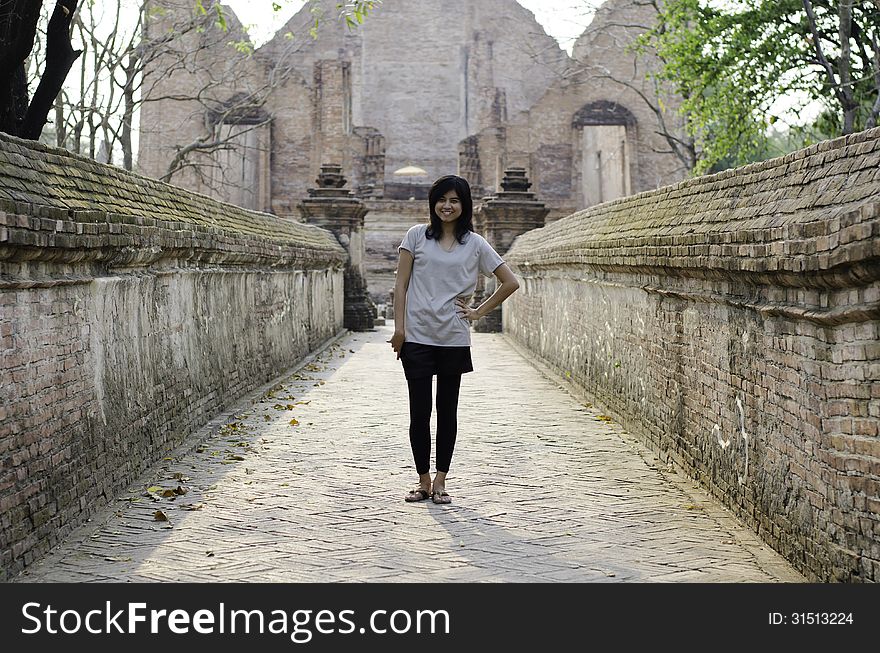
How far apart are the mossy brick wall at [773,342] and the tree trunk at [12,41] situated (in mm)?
4946

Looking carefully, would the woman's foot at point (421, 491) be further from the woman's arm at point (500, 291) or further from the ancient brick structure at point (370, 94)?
the ancient brick structure at point (370, 94)

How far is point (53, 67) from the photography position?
10.1 metres

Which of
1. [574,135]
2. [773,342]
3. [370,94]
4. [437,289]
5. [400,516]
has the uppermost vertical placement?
[370,94]

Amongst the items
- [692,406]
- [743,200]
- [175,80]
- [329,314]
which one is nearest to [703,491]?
[692,406]

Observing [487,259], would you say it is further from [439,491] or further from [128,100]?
[128,100]

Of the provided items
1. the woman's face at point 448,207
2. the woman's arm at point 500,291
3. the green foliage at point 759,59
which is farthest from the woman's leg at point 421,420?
the green foliage at point 759,59

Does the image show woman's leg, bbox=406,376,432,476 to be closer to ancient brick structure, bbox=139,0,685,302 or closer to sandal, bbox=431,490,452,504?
sandal, bbox=431,490,452,504

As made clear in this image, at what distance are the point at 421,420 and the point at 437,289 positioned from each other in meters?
0.68

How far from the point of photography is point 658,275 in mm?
7312

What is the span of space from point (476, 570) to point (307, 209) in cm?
1884

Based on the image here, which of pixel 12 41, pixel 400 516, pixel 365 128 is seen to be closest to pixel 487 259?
pixel 400 516

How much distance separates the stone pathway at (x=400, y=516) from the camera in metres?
4.45

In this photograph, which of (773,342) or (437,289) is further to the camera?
(437,289)

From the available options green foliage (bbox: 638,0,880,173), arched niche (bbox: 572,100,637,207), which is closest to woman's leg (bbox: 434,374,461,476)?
green foliage (bbox: 638,0,880,173)
